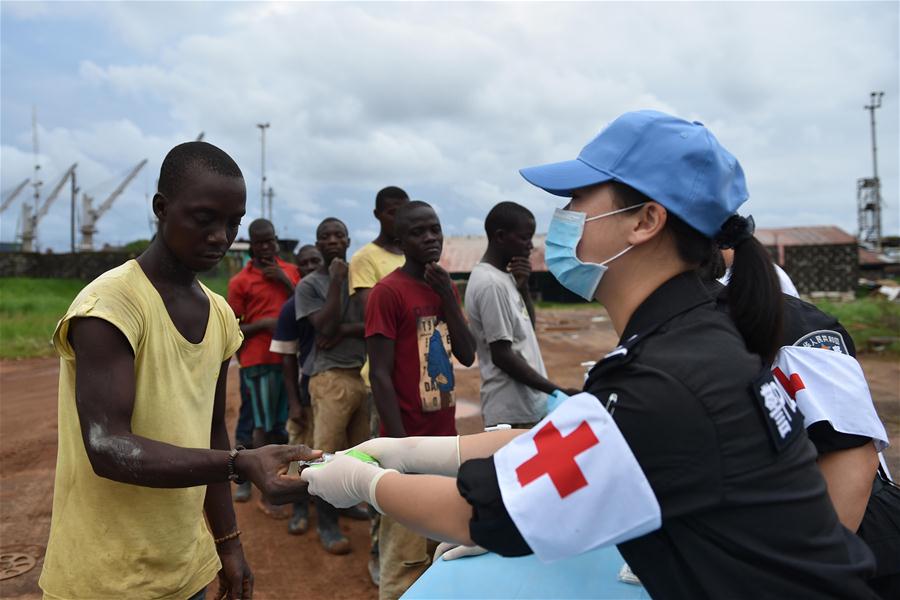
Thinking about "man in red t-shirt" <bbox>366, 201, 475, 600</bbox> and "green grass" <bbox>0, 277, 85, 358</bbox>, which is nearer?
"man in red t-shirt" <bbox>366, 201, 475, 600</bbox>

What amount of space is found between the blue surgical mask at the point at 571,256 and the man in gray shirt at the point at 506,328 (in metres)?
1.87

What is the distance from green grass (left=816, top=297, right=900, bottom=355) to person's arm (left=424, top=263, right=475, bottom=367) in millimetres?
10068

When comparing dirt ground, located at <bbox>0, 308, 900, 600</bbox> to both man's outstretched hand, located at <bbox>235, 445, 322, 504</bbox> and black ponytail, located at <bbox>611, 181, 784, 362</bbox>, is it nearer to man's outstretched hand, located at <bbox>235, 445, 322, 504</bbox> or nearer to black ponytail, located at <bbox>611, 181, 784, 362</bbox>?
man's outstretched hand, located at <bbox>235, 445, 322, 504</bbox>

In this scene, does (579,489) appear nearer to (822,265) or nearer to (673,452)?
(673,452)

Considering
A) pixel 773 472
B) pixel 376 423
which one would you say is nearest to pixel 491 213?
pixel 376 423

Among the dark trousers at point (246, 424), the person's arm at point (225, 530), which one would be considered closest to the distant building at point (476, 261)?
the dark trousers at point (246, 424)

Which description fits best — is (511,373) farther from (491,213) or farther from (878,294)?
(878,294)

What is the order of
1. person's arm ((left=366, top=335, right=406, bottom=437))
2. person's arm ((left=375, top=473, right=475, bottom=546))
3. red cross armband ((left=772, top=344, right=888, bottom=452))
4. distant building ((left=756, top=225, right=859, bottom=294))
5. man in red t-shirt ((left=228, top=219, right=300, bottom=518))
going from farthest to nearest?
distant building ((left=756, top=225, right=859, bottom=294)) < man in red t-shirt ((left=228, top=219, right=300, bottom=518)) < person's arm ((left=366, top=335, right=406, bottom=437)) < red cross armband ((left=772, top=344, right=888, bottom=452)) < person's arm ((left=375, top=473, right=475, bottom=546))

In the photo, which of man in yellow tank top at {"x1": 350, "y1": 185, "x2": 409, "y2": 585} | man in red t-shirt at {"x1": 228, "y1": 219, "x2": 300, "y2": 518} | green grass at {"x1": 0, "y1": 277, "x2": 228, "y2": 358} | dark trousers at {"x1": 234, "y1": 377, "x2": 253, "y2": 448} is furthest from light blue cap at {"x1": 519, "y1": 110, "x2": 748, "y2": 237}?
green grass at {"x1": 0, "y1": 277, "x2": 228, "y2": 358}

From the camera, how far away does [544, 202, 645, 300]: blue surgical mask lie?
1.60 meters

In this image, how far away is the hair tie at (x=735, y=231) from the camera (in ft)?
5.04

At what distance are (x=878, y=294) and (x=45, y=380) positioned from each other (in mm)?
24396

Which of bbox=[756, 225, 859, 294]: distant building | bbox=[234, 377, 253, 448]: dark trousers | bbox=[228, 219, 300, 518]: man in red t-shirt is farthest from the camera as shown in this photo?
bbox=[756, 225, 859, 294]: distant building

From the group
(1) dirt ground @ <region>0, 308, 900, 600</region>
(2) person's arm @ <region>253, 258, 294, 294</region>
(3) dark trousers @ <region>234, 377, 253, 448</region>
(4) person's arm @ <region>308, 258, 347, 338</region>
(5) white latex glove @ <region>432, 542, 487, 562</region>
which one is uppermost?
(2) person's arm @ <region>253, 258, 294, 294</region>
